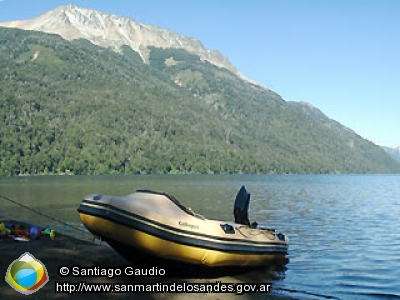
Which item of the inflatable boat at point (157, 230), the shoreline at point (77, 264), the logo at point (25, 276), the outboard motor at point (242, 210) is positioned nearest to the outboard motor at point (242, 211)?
the outboard motor at point (242, 210)

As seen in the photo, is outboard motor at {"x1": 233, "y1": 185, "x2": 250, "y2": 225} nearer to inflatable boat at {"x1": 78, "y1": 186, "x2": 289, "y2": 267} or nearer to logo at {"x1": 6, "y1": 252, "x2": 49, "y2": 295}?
inflatable boat at {"x1": 78, "y1": 186, "x2": 289, "y2": 267}

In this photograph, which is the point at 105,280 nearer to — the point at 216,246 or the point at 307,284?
the point at 216,246

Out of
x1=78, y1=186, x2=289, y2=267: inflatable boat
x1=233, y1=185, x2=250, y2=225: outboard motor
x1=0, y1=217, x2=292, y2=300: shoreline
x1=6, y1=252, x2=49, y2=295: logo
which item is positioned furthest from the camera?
x1=233, y1=185, x2=250, y2=225: outboard motor

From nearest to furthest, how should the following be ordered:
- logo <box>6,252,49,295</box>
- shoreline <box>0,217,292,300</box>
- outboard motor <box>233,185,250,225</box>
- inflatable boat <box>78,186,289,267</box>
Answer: logo <box>6,252,49,295</box> < shoreline <box>0,217,292,300</box> < inflatable boat <box>78,186,289,267</box> < outboard motor <box>233,185,250,225</box>

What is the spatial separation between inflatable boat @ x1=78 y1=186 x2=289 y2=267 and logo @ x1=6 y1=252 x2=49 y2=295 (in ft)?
6.75

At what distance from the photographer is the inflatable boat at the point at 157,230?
37.6ft

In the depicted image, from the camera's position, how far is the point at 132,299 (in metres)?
10.5

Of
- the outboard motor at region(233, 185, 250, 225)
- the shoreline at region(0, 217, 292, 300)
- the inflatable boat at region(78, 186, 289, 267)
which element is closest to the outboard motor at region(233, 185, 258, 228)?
the outboard motor at region(233, 185, 250, 225)

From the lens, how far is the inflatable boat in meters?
11.5

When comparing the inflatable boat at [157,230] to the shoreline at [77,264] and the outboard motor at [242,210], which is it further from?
the outboard motor at [242,210]

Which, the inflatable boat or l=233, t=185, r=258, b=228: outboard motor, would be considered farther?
l=233, t=185, r=258, b=228: outboard motor

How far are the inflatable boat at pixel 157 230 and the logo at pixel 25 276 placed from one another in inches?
81.0

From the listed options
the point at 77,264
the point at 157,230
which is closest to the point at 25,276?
the point at 77,264

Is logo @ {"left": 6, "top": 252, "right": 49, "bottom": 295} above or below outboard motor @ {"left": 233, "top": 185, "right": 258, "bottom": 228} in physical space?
below
